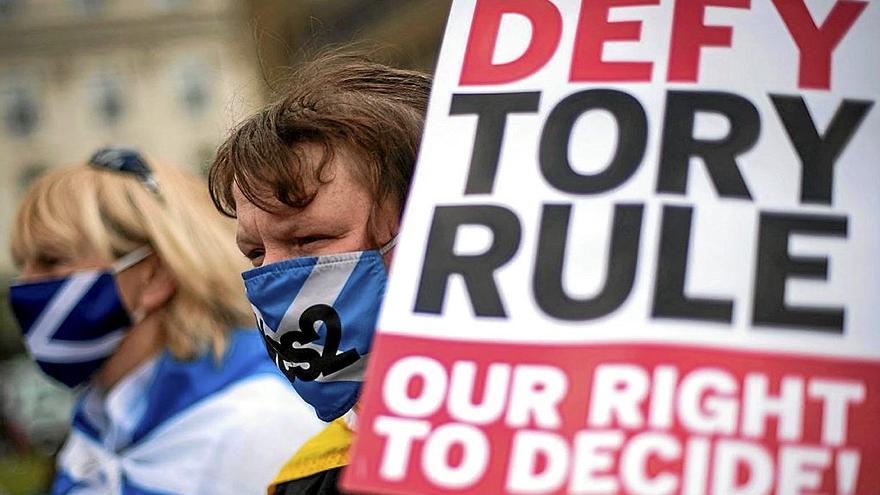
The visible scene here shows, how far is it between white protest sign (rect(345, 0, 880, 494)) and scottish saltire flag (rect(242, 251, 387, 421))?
0.54 m

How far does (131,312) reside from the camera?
12.2 ft

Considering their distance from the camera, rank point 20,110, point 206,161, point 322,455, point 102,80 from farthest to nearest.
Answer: point 20,110 < point 102,80 < point 206,161 < point 322,455

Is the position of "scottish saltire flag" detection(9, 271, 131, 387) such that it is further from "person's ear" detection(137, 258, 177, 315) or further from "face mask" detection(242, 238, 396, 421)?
"face mask" detection(242, 238, 396, 421)

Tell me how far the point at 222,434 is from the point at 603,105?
7.19ft

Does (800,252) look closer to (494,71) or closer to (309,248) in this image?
(494,71)

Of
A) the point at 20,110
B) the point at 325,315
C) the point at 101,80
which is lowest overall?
the point at 325,315

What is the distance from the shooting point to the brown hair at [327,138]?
2059 millimetres

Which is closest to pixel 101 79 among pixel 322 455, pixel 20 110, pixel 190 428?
pixel 20 110

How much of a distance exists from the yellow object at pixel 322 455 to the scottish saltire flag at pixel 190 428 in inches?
29.6

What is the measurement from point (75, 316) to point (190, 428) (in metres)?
0.55

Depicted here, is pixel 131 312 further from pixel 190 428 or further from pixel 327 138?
pixel 327 138

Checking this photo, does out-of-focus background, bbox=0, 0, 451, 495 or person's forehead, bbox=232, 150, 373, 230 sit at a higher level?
out-of-focus background, bbox=0, 0, 451, 495

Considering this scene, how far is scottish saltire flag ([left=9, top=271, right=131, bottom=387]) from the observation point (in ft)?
12.0

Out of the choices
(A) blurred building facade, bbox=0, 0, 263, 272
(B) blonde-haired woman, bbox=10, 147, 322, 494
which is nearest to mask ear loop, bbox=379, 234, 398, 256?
(B) blonde-haired woman, bbox=10, 147, 322, 494
